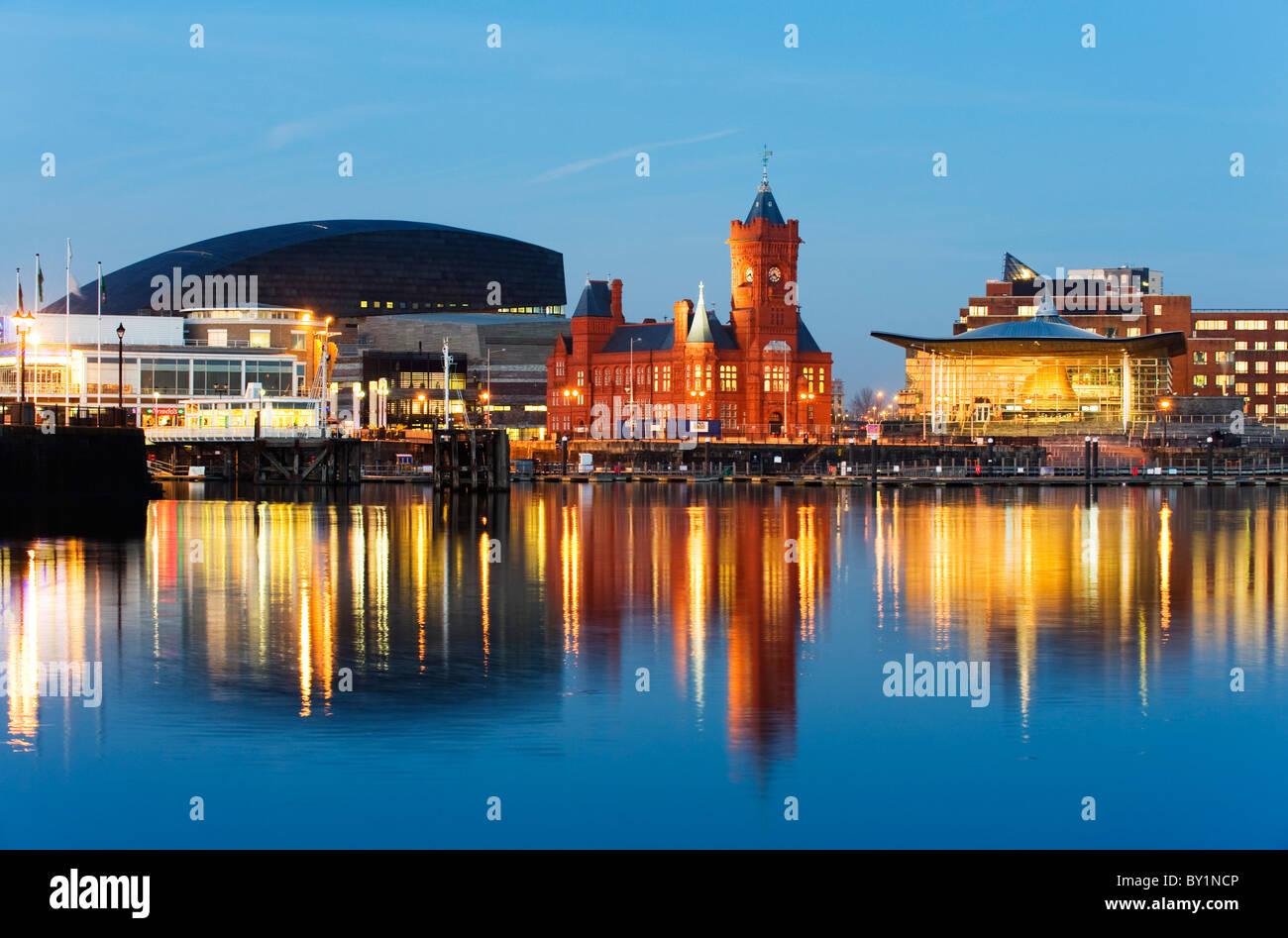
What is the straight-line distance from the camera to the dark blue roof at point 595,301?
174 metres

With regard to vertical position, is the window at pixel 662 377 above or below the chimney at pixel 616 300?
below

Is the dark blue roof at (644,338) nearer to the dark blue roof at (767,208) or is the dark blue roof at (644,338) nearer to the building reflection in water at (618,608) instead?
the dark blue roof at (767,208)

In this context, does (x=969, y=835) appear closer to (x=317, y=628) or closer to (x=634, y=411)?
(x=317, y=628)

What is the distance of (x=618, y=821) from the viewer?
16859 mm

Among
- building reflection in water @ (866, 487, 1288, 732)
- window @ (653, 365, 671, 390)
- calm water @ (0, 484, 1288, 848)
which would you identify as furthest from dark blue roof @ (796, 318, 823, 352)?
calm water @ (0, 484, 1288, 848)

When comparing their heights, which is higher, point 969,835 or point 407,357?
point 407,357

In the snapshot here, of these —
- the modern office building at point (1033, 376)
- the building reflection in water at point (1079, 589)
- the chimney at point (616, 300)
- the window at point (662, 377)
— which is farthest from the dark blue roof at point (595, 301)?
the building reflection in water at point (1079, 589)

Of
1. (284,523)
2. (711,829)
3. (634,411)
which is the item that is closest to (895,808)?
(711,829)

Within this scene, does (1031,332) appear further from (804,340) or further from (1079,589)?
(1079,589)

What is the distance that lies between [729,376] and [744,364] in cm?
210

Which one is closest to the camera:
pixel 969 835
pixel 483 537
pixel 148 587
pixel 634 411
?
pixel 969 835

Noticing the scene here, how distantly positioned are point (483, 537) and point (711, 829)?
3876 cm

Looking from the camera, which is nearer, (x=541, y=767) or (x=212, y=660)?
(x=541, y=767)

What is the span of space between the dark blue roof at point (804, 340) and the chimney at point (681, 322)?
12081 mm
